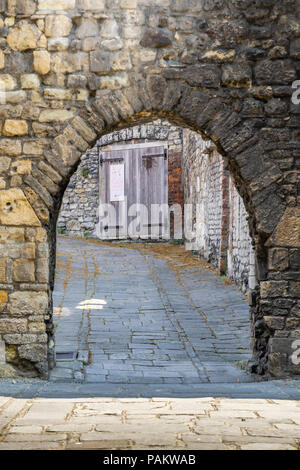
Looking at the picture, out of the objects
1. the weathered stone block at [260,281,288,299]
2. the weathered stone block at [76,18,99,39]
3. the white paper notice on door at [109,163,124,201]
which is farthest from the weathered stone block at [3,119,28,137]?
the white paper notice on door at [109,163,124,201]

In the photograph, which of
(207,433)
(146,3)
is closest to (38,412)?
(207,433)

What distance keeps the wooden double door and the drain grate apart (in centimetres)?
846

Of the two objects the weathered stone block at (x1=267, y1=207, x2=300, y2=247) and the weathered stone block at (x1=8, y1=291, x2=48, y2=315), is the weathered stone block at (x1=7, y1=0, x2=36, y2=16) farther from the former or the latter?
the weathered stone block at (x1=267, y1=207, x2=300, y2=247)

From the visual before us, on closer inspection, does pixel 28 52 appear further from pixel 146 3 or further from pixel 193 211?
pixel 193 211

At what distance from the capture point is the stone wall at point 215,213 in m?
9.18

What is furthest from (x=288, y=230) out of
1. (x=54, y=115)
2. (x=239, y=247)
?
(x=239, y=247)

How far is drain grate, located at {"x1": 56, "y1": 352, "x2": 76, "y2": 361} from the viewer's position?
18.9 feet

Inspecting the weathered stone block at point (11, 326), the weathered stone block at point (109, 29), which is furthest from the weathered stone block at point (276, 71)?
the weathered stone block at point (11, 326)

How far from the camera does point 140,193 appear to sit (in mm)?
14445

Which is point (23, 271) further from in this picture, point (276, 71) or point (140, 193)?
point (140, 193)

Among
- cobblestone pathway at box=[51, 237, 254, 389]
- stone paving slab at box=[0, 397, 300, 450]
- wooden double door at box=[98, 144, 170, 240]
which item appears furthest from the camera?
wooden double door at box=[98, 144, 170, 240]

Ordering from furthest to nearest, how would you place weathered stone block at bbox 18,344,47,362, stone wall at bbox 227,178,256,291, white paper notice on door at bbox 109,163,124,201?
white paper notice on door at bbox 109,163,124,201, stone wall at bbox 227,178,256,291, weathered stone block at bbox 18,344,47,362

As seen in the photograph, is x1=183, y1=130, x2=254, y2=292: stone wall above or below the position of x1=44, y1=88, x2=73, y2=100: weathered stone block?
below

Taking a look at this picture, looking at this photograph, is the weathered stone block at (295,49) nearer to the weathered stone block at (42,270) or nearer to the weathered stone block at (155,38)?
the weathered stone block at (155,38)
